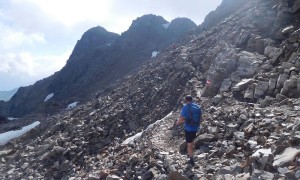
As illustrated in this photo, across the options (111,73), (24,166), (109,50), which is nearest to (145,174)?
(24,166)

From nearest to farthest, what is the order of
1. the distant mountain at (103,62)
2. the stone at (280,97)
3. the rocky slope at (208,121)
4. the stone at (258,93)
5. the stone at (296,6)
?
the rocky slope at (208,121), the stone at (280,97), the stone at (258,93), the stone at (296,6), the distant mountain at (103,62)

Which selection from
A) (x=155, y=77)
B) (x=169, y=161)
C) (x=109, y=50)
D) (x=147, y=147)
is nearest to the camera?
(x=169, y=161)

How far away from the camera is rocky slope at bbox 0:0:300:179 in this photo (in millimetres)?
12117

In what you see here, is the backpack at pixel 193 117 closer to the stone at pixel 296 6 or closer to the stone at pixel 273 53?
the stone at pixel 273 53

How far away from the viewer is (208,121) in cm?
1720

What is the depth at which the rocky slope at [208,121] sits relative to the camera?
39.8ft

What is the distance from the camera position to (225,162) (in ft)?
39.7

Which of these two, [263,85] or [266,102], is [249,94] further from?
[266,102]

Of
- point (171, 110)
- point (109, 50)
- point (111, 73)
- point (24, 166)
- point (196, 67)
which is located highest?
point (109, 50)

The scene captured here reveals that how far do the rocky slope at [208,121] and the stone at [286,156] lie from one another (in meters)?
0.03

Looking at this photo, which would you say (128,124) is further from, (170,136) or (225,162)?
(225,162)

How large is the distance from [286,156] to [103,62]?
75.8 m

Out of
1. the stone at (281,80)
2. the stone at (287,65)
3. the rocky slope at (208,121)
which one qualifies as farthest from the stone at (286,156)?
the stone at (287,65)

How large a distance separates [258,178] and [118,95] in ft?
82.8
